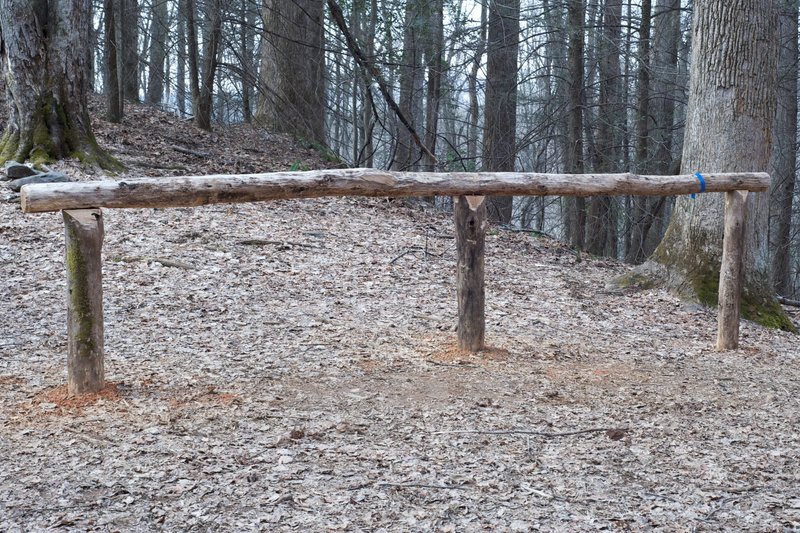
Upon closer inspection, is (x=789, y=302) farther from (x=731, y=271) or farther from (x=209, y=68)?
(x=209, y=68)

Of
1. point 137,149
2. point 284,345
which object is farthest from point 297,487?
point 137,149

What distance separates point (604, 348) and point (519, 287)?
203cm

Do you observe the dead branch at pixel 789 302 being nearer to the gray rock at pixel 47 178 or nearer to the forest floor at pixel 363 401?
the forest floor at pixel 363 401

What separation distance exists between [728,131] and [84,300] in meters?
5.96

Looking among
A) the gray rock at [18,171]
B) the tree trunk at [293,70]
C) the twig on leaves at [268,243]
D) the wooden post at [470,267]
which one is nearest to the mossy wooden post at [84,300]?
the wooden post at [470,267]

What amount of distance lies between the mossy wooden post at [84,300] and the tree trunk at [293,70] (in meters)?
9.20

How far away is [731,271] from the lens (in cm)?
618

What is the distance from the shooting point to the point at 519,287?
317 inches

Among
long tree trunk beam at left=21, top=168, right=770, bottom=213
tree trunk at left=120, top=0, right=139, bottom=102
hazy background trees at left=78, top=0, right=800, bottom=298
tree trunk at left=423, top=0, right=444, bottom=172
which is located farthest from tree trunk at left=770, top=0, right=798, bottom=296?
tree trunk at left=120, top=0, right=139, bottom=102

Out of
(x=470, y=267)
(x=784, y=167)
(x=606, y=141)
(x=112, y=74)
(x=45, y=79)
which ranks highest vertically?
(x=112, y=74)

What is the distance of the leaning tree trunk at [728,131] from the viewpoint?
24.0 ft

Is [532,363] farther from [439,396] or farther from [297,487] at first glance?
[297,487]

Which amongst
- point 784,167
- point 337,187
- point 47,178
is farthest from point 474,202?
point 784,167

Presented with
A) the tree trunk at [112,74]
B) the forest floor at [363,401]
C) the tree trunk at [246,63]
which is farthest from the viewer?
the tree trunk at [112,74]
